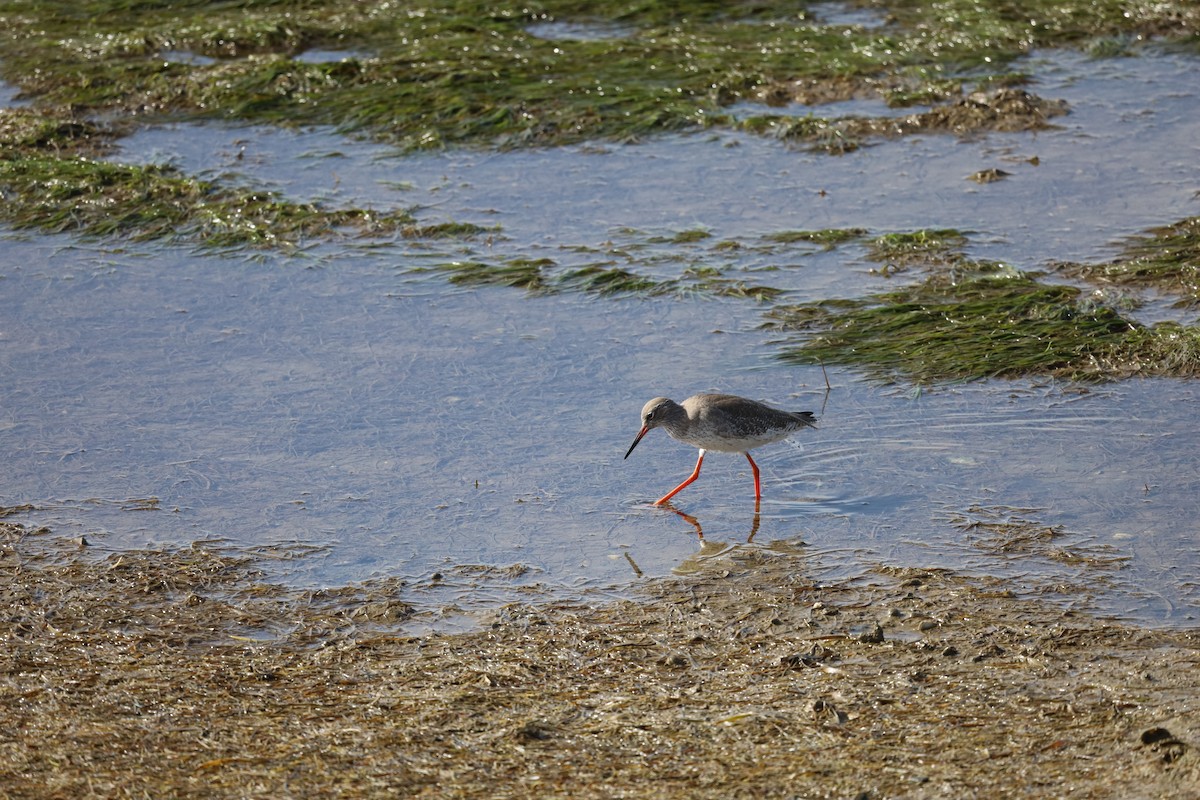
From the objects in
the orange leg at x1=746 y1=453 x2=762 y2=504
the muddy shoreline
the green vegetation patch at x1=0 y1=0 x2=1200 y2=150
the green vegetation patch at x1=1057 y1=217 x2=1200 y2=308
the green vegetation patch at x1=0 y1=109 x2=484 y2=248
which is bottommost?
the orange leg at x1=746 y1=453 x2=762 y2=504

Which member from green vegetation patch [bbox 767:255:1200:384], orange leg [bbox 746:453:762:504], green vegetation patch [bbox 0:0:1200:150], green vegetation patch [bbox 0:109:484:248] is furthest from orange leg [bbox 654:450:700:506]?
green vegetation patch [bbox 0:0:1200:150]

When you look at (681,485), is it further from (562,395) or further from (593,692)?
(593,692)

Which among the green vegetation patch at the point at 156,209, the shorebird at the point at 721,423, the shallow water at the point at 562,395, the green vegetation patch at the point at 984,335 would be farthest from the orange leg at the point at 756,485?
the green vegetation patch at the point at 156,209

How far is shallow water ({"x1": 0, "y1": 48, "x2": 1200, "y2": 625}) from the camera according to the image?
21.8 ft

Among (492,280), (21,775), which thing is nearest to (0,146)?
(492,280)

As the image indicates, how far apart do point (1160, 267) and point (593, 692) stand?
5.54 meters

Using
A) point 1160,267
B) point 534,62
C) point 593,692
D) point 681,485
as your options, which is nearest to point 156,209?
point 534,62

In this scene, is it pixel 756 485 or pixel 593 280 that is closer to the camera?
pixel 756 485

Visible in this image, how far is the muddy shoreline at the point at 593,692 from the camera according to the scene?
4559 mm

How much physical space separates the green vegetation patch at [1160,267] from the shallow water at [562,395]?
208 mm

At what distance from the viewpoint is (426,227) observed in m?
10.3

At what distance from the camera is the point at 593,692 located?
5.20 meters

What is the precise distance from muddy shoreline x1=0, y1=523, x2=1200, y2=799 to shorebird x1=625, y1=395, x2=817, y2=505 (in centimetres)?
87

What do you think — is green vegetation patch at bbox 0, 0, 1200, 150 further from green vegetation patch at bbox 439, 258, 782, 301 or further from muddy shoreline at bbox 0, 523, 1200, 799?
muddy shoreline at bbox 0, 523, 1200, 799
